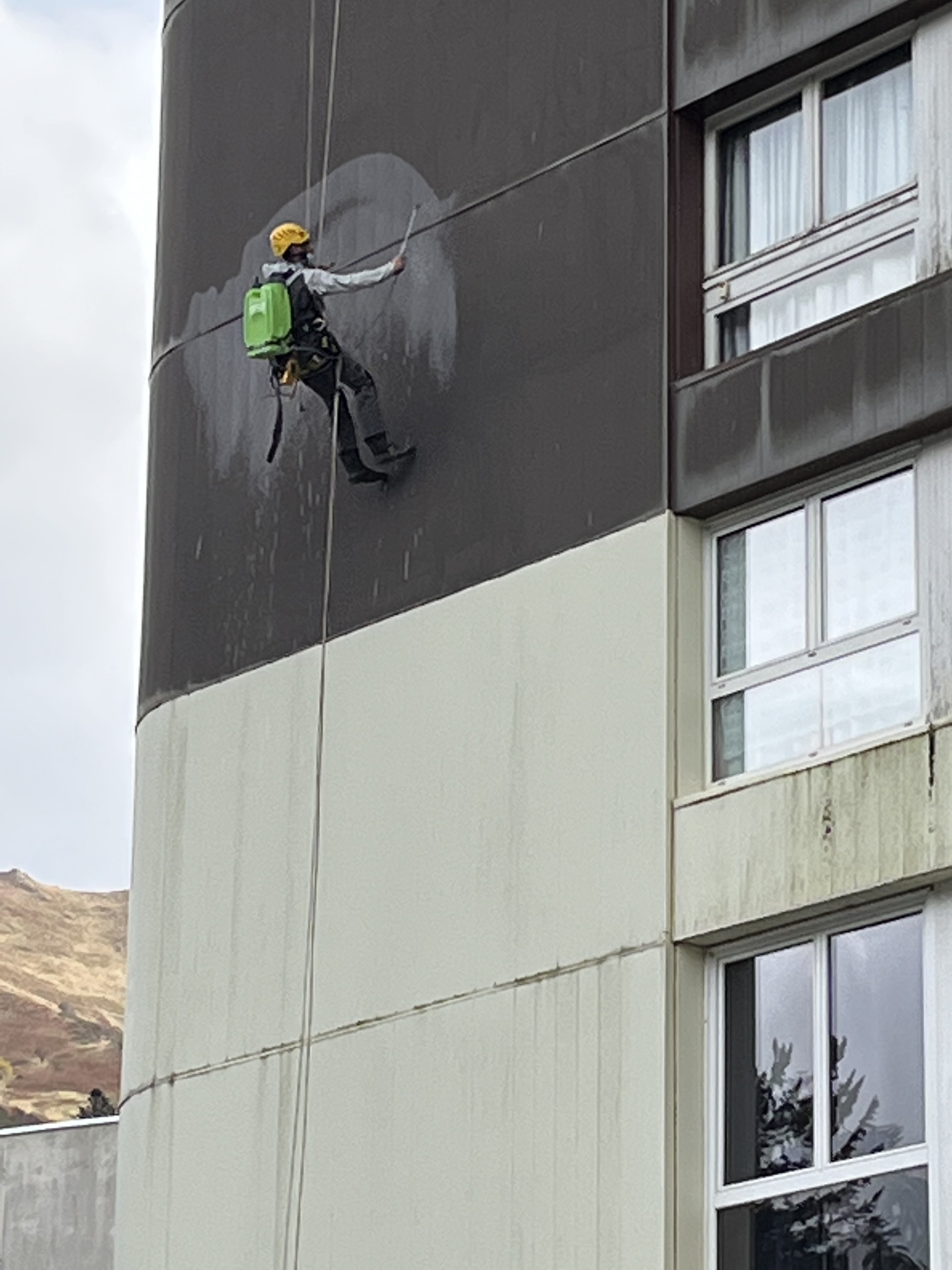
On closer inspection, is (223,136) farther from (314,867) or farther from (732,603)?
(732,603)

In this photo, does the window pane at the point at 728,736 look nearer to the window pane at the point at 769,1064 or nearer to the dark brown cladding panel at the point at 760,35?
the window pane at the point at 769,1064

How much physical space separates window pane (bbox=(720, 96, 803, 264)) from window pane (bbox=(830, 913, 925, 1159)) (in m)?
4.24

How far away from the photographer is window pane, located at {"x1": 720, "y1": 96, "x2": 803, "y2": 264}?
655 inches

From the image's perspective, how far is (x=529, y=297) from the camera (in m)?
17.5

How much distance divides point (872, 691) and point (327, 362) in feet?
15.5

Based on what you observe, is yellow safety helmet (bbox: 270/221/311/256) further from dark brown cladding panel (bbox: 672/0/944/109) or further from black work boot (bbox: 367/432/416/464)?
dark brown cladding panel (bbox: 672/0/944/109)

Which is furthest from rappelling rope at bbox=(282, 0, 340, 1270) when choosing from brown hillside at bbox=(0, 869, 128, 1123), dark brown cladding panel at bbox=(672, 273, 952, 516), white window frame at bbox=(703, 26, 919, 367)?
brown hillside at bbox=(0, 869, 128, 1123)

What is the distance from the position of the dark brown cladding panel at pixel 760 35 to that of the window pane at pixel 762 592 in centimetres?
256

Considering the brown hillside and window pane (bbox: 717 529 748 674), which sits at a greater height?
the brown hillside

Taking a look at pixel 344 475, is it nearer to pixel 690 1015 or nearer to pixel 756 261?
pixel 756 261

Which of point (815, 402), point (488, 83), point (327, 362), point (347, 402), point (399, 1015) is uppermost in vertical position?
point (488, 83)

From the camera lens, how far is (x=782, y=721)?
15656 mm

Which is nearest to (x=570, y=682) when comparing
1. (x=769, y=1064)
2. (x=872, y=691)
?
(x=872, y=691)

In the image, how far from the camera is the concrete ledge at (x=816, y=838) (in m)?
14.4
